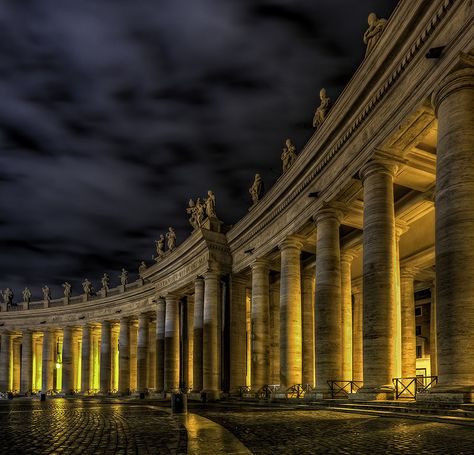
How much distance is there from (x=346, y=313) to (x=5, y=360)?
75.3 meters

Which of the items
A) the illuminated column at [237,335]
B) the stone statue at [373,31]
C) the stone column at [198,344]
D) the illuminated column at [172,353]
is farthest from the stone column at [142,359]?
the stone statue at [373,31]

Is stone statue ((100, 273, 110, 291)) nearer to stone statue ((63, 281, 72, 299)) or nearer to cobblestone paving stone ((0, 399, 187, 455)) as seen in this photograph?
stone statue ((63, 281, 72, 299))

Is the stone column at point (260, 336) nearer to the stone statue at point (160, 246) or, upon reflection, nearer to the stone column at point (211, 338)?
the stone column at point (211, 338)

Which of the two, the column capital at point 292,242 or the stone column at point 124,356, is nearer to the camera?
the column capital at point 292,242

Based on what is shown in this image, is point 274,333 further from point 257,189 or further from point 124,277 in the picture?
point 124,277

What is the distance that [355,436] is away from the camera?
1448 centimetres

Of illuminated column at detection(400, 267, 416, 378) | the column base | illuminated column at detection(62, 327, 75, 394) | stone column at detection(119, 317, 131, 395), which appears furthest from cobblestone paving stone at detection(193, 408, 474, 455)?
illuminated column at detection(62, 327, 75, 394)

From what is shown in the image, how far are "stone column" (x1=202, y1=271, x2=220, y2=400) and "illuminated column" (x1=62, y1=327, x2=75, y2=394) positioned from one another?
144ft

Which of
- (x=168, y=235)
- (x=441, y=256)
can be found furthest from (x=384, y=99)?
(x=168, y=235)

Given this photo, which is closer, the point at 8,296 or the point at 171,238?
the point at 171,238

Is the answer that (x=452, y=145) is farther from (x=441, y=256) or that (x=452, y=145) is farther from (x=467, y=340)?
(x=467, y=340)

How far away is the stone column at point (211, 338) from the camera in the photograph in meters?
49.8

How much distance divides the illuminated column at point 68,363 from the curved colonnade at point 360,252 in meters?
20.8

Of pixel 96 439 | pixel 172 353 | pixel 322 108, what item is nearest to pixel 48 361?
pixel 172 353
